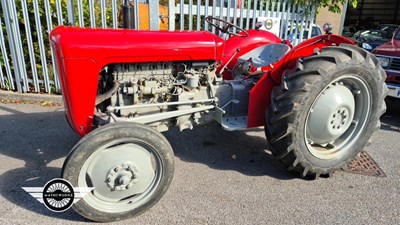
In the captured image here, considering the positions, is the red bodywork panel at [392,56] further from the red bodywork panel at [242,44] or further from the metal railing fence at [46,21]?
the red bodywork panel at [242,44]

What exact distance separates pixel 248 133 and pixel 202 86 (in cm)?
144

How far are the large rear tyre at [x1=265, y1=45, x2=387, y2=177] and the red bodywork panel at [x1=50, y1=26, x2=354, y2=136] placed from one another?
0.65ft

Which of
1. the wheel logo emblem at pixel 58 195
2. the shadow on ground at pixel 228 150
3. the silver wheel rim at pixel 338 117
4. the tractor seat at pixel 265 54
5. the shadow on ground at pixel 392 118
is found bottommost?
the shadow on ground at pixel 392 118

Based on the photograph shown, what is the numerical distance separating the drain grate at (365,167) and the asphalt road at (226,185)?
75 millimetres

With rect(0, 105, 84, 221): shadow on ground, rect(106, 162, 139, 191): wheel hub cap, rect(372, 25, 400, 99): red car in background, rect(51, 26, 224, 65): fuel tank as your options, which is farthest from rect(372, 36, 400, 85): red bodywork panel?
rect(0, 105, 84, 221): shadow on ground

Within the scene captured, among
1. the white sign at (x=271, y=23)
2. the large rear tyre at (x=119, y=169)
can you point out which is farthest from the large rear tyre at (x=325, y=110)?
the white sign at (x=271, y=23)

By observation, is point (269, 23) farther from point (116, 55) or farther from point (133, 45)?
point (116, 55)

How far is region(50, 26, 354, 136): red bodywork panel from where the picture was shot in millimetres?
2541

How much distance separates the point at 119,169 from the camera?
2459mm

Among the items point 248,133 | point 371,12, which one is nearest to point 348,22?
point 371,12

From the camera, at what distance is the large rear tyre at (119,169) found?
90.4 inches

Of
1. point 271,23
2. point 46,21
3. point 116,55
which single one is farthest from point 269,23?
point 116,55

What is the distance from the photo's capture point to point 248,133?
170 inches

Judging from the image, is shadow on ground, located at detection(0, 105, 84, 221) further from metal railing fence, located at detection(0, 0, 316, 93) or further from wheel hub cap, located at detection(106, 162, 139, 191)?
metal railing fence, located at detection(0, 0, 316, 93)
